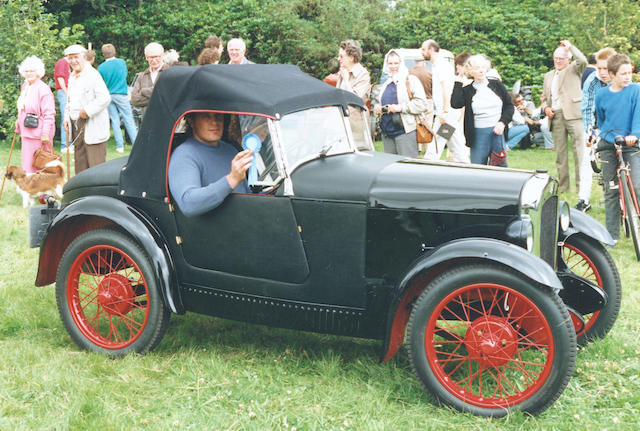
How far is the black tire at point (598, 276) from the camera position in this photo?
4355mm

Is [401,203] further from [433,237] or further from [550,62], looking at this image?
[550,62]

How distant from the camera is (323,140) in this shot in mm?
4113

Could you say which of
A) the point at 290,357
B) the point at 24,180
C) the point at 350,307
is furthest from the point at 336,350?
the point at 24,180

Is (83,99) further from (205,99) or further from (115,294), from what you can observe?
(205,99)

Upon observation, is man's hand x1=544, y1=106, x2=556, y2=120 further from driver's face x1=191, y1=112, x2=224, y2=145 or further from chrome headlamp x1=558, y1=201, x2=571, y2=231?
driver's face x1=191, y1=112, x2=224, y2=145

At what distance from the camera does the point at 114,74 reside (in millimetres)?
12461

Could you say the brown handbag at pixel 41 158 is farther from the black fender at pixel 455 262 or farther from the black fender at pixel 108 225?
the black fender at pixel 455 262

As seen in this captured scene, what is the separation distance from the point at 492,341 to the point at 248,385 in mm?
1410

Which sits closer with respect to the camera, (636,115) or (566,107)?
(636,115)

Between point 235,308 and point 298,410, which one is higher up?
point 235,308

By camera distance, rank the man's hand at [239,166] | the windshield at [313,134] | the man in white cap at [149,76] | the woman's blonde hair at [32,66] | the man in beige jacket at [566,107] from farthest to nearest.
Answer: the man in beige jacket at [566,107]
the woman's blonde hair at [32,66]
the man in white cap at [149,76]
the windshield at [313,134]
the man's hand at [239,166]

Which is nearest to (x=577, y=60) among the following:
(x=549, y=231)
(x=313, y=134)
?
(x=549, y=231)

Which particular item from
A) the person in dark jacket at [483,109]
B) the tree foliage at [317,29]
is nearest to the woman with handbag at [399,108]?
the person in dark jacket at [483,109]

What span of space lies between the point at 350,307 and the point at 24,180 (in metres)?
6.85
